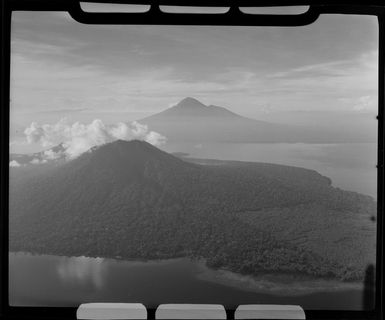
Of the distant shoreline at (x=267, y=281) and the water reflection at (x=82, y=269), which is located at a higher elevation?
the water reflection at (x=82, y=269)

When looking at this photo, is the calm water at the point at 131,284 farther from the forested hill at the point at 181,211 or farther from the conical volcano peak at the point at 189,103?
the conical volcano peak at the point at 189,103

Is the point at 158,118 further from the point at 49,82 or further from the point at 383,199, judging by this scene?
the point at 383,199

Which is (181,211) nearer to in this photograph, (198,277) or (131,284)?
(198,277)

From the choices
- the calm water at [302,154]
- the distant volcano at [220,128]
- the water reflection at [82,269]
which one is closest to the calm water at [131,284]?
the water reflection at [82,269]

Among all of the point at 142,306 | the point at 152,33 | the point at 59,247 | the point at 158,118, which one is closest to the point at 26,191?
the point at 59,247

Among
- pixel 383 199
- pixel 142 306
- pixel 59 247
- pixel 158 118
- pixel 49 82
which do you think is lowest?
pixel 59 247
